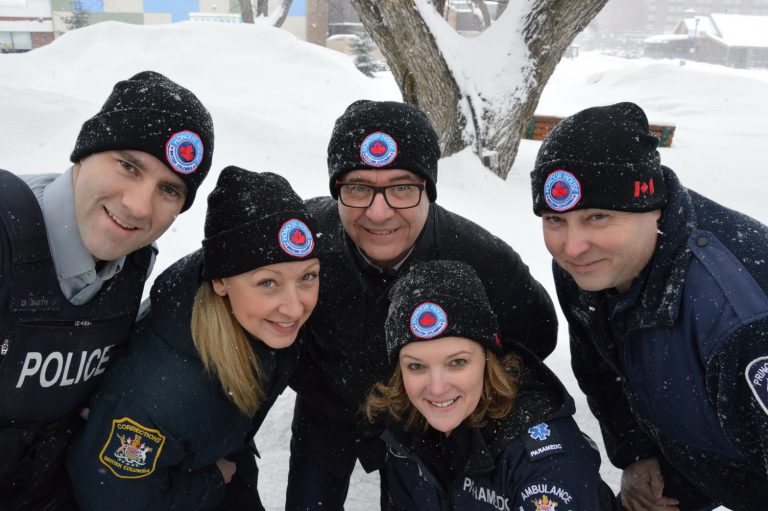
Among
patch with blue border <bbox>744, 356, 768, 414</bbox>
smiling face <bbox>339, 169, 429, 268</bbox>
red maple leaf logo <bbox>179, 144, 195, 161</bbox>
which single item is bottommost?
patch with blue border <bbox>744, 356, 768, 414</bbox>

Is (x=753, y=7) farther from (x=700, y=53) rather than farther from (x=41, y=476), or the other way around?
(x=41, y=476)

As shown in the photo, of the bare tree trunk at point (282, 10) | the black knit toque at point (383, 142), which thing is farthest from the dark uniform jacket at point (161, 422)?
the bare tree trunk at point (282, 10)

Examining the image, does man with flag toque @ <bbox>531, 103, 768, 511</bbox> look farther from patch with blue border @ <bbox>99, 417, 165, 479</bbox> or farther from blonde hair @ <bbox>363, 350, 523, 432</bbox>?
patch with blue border @ <bbox>99, 417, 165, 479</bbox>

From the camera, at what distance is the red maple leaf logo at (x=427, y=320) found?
1.96 metres

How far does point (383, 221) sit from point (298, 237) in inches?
15.2

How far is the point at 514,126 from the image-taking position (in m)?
7.00

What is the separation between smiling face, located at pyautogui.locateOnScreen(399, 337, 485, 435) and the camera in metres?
1.97

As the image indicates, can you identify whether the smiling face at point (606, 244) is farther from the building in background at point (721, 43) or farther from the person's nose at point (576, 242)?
the building in background at point (721, 43)

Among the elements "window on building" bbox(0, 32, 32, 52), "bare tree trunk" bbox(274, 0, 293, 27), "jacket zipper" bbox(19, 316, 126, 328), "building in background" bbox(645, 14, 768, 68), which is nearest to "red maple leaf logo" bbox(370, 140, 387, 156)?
"jacket zipper" bbox(19, 316, 126, 328)

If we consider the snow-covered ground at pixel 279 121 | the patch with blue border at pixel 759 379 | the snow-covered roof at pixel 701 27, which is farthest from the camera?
the snow-covered roof at pixel 701 27

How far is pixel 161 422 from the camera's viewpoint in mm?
1926

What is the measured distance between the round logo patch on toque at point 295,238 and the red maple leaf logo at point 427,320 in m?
0.50

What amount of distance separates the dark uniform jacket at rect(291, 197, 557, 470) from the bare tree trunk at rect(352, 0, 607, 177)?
4224mm

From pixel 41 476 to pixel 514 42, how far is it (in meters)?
6.23
